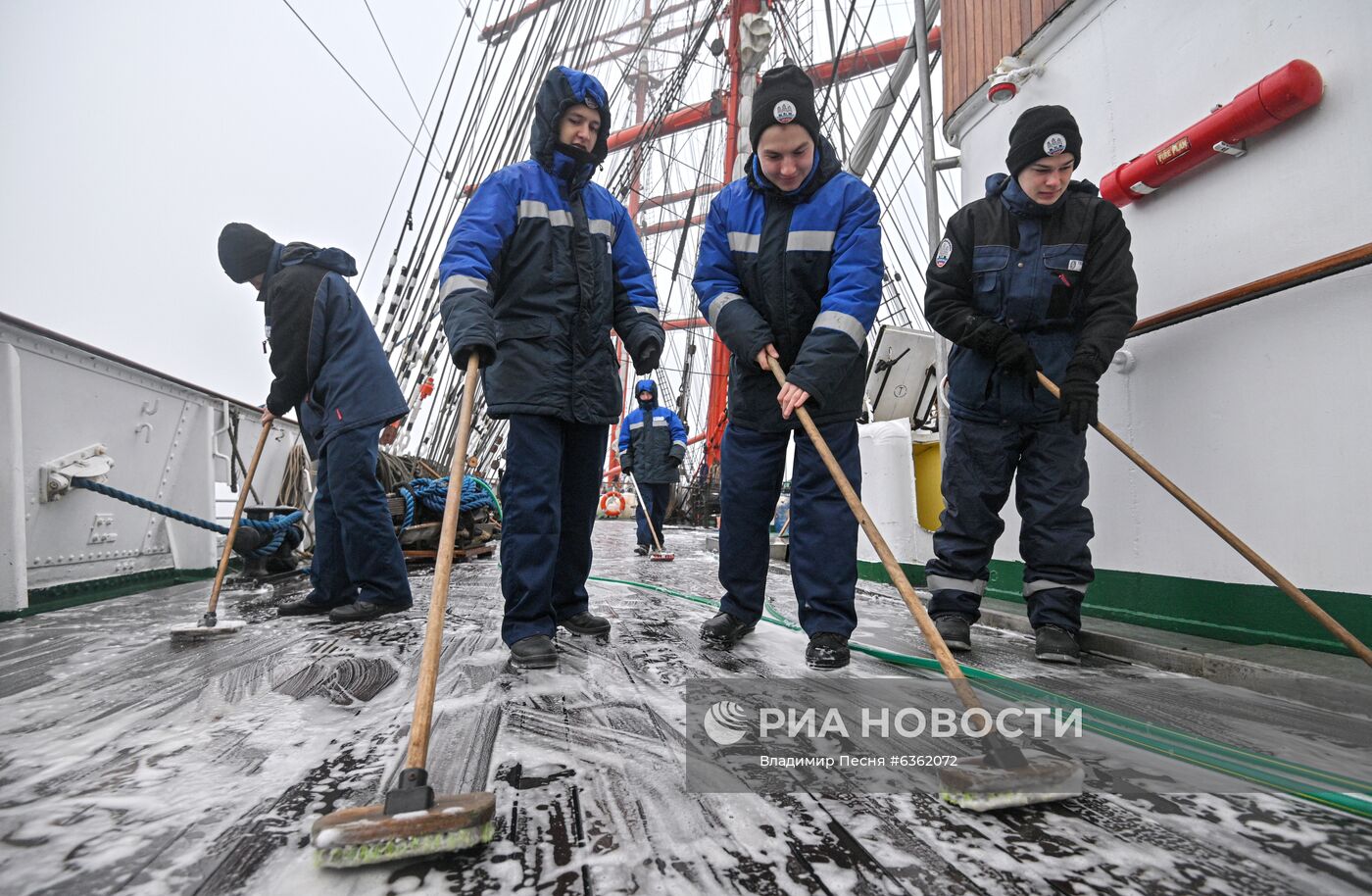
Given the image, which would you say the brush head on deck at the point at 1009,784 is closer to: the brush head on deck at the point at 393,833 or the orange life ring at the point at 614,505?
the brush head on deck at the point at 393,833

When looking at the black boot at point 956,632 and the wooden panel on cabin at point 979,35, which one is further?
the wooden panel on cabin at point 979,35

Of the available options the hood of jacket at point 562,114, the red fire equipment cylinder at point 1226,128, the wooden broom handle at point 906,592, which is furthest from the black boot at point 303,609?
the red fire equipment cylinder at point 1226,128

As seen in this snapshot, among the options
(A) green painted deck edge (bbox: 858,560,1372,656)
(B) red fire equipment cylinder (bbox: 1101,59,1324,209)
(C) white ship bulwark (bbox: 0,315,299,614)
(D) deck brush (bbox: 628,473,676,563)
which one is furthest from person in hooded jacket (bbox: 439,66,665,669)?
(D) deck brush (bbox: 628,473,676,563)

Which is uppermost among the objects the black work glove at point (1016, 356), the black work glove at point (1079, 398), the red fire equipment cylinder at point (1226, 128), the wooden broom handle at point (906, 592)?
the red fire equipment cylinder at point (1226, 128)

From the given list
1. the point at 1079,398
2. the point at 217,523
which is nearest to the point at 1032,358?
the point at 1079,398

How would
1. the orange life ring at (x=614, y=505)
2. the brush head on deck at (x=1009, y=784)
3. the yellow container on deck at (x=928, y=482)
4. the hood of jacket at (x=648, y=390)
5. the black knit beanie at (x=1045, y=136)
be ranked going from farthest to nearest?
1. the orange life ring at (x=614, y=505)
2. the hood of jacket at (x=648, y=390)
3. the yellow container on deck at (x=928, y=482)
4. the black knit beanie at (x=1045, y=136)
5. the brush head on deck at (x=1009, y=784)

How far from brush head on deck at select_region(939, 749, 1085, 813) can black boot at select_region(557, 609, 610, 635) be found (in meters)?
1.24

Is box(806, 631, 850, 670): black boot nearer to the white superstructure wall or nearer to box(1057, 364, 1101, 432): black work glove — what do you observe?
box(1057, 364, 1101, 432): black work glove

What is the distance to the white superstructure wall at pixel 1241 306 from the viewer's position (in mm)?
1710

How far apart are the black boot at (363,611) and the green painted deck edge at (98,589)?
1.10 metres

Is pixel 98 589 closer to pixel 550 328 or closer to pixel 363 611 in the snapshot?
pixel 363 611

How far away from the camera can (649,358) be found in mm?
2043

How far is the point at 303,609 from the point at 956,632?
7.20 feet

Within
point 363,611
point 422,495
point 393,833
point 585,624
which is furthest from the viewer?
point 422,495
